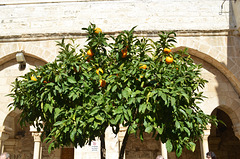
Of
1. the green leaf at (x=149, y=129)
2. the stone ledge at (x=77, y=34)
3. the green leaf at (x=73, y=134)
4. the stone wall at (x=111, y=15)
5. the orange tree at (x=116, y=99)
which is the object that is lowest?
the green leaf at (x=73, y=134)

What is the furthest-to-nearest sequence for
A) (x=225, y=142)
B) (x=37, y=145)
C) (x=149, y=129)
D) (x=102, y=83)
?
(x=225, y=142) < (x=37, y=145) < (x=102, y=83) < (x=149, y=129)

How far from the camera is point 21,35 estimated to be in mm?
6301

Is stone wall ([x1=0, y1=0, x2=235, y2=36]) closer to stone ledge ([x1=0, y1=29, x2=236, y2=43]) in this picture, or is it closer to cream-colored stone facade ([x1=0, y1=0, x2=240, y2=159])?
cream-colored stone facade ([x1=0, y1=0, x2=240, y2=159])

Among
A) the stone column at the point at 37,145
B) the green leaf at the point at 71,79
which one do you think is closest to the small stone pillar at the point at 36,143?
the stone column at the point at 37,145

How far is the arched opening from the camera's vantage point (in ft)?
28.4

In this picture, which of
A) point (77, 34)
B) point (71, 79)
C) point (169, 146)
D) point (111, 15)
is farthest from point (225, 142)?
point (71, 79)

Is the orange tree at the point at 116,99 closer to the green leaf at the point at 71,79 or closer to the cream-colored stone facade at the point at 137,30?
the green leaf at the point at 71,79

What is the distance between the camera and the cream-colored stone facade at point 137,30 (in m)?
6.13

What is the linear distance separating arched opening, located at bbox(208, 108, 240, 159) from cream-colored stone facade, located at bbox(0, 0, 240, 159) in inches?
92.8

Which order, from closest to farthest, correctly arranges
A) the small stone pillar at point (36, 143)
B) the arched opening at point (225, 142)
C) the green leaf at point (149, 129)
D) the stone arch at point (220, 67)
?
1. the green leaf at point (149, 129)
2. the small stone pillar at point (36, 143)
3. the stone arch at point (220, 67)
4. the arched opening at point (225, 142)

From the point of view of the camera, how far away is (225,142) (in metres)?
8.71

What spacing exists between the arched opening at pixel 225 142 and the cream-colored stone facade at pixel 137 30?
2.36 m

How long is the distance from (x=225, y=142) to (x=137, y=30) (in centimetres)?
540

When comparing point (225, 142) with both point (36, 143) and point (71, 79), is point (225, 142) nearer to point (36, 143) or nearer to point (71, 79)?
point (36, 143)
